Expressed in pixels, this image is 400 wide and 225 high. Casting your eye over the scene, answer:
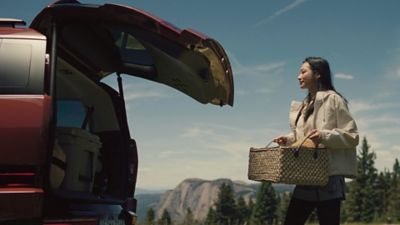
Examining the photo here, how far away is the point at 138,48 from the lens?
5.05 metres

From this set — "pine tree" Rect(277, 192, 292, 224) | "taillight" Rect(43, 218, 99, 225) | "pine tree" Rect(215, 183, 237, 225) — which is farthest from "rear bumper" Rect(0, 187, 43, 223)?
"pine tree" Rect(215, 183, 237, 225)

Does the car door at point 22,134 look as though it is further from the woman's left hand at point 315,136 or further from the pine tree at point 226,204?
the pine tree at point 226,204

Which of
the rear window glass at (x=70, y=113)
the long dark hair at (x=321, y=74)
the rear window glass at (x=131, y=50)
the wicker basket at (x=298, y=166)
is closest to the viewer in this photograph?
the wicker basket at (x=298, y=166)

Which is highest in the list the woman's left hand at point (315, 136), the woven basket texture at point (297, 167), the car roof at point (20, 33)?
the car roof at point (20, 33)

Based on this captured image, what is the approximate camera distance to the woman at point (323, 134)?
4.34 metres

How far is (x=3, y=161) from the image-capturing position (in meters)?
3.47

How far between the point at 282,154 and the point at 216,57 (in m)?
0.94

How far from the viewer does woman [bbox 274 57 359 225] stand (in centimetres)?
434

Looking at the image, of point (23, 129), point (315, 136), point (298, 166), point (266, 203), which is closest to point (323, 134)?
point (315, 136)

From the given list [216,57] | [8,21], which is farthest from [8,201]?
[216,57]

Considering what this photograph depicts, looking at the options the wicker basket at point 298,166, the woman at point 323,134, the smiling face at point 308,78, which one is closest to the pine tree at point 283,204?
the woman at point 323,134

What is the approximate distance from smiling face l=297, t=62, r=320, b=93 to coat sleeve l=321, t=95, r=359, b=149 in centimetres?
29

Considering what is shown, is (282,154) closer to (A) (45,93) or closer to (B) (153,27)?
(B) (153,27)

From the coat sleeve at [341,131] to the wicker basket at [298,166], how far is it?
115 millimetres
